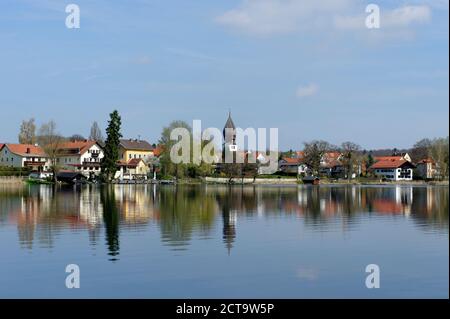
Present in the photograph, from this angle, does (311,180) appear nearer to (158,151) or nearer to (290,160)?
(158,151)

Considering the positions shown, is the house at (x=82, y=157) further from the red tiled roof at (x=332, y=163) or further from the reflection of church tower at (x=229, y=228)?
the reflection of church tower at (x=229, y=228)

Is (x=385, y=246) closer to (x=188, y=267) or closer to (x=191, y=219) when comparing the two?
(x=188, y=267)

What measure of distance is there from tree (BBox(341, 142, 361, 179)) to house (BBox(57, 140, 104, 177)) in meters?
43.0

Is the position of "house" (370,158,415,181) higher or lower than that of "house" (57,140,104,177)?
lower

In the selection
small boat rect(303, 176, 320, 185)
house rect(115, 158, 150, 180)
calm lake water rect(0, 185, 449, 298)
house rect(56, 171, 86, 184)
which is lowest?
calm lake water rect(0, 185, 449, 298)

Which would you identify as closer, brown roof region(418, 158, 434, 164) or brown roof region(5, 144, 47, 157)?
brown roof region(5, 144, 47, 157)

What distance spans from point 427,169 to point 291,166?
90.1ft

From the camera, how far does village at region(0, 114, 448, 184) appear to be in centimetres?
9125

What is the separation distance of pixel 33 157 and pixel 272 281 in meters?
90.6

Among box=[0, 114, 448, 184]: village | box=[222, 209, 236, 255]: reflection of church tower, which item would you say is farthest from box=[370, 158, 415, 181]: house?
box=[222, 209, 236, 255]: reflection of church tower

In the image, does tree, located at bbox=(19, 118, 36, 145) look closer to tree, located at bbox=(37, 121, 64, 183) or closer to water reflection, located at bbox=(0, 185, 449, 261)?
tree, located at bbox=(37, 121, 64, 183)

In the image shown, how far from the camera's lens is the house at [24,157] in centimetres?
9838

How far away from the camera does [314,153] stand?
4245 inches

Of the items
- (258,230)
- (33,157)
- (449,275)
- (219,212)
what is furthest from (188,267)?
(33,157)
